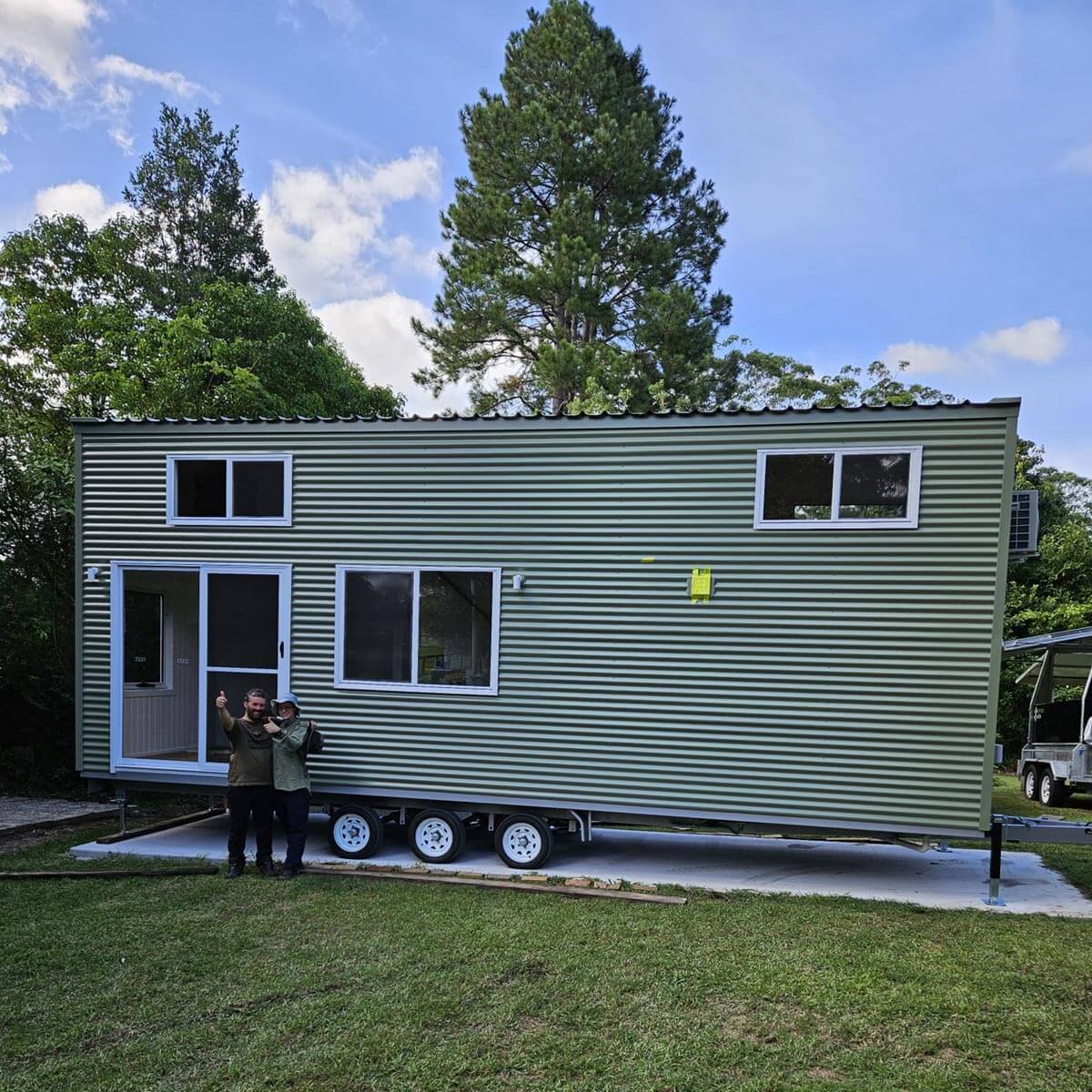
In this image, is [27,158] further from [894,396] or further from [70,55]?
[894,396]

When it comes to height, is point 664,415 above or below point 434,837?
above

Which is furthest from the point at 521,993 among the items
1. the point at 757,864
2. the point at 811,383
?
the point at 811,383

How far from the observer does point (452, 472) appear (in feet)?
21.6

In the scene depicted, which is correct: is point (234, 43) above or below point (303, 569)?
above

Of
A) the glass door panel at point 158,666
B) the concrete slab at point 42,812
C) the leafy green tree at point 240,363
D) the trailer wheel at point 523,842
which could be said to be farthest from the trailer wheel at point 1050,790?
the leafy green tree at point 240,363

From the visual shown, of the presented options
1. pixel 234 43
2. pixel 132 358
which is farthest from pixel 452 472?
pixel 132 358

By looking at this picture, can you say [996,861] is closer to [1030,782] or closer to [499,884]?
[499,884]

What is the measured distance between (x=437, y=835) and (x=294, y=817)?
1.15 m

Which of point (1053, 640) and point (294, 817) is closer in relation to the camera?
point (294, 817)

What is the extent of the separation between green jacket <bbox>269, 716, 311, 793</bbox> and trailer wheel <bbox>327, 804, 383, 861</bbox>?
2.18 feet

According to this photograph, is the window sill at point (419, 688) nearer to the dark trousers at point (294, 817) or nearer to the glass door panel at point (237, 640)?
the glass door panel at point (237, 640)

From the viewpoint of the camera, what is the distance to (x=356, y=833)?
6.67m

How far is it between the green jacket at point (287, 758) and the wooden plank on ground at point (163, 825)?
197cm

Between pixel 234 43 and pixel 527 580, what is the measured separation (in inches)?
370
